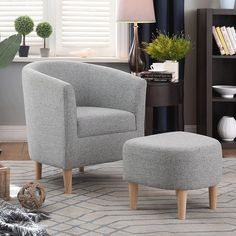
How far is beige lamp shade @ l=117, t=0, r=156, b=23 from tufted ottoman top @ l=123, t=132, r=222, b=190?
71.4 inches

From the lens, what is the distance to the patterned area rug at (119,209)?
11.7 ft

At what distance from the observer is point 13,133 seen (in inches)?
252

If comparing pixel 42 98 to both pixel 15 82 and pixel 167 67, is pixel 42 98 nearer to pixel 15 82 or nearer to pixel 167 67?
pixel 167 67

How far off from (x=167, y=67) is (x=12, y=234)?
8.49 feet

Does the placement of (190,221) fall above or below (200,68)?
below

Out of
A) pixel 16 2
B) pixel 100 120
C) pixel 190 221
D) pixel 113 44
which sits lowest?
pixel 190 221

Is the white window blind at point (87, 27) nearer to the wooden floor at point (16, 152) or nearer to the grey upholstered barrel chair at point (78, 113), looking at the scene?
the wooden floor at point (16, 152)

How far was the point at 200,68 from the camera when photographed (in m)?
6.14

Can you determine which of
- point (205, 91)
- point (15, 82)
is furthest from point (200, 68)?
point (15, 82)

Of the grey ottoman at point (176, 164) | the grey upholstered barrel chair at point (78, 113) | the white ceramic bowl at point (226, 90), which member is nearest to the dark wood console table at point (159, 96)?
the grey upholstered barrel chair at point (78, 113)

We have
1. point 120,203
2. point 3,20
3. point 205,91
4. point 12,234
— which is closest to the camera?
point 12,234

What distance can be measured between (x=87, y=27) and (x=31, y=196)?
9.31 ft

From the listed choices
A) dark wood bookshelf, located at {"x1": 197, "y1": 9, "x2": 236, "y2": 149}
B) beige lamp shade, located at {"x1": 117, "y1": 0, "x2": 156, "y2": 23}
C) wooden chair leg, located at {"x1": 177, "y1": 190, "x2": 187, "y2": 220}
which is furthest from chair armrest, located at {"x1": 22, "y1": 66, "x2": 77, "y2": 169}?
dark wood bookshelf, located at {"x1": 197, "y1": 9, "x2": 236, "y2": 149}

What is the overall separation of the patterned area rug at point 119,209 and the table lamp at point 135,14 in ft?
3.54
